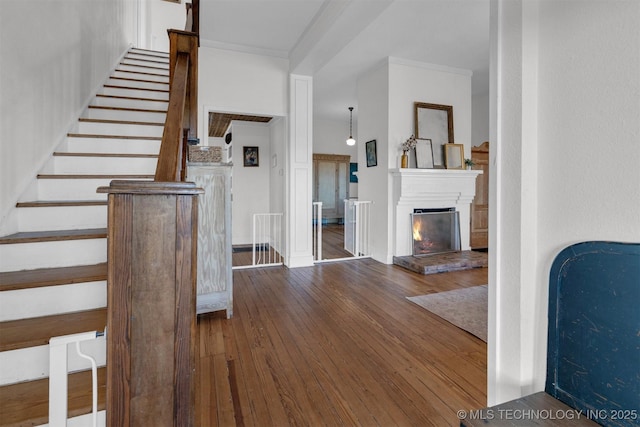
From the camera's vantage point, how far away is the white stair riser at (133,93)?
10.7 ft

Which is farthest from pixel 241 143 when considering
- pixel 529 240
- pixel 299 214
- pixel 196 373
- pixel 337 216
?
pixel 529 240

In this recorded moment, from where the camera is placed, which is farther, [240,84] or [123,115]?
[240,84]

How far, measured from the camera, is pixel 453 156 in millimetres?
4680

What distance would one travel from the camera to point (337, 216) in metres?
9.12

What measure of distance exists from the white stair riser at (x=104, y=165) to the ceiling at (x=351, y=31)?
202 cm

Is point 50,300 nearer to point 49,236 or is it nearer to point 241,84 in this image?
point 49,236

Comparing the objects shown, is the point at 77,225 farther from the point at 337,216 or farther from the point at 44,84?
→ the point at 337,216

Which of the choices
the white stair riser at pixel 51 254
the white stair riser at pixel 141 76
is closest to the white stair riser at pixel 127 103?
the white stair riser at pixel 141 76

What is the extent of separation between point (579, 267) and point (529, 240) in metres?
0.18

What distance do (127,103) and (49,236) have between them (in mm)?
1991

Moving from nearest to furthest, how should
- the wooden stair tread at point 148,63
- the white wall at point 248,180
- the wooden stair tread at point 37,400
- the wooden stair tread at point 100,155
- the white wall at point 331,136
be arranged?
the wooden stair tread at point 37,400 < the wooden stair tread at point 100,155 < the wooden stair tread at point 148,63 < the white wall at point 248,180 < the white wall at point 331,136

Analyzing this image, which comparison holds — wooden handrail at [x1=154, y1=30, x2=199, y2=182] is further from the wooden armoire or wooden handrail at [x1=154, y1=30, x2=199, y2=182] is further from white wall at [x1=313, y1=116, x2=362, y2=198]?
white wall at [x1=313, y1=116, x2=362, y2=198]

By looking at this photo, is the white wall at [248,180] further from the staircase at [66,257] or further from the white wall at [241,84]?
the staircase at [66,257]

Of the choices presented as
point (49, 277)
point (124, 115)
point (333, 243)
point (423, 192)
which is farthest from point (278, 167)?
point (49, 277)
